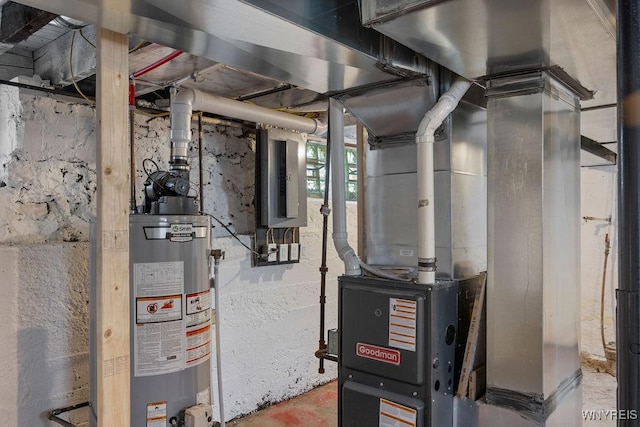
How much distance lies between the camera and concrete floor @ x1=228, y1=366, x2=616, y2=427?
2.95 meters

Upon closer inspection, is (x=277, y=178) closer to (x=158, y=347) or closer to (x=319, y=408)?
(x=158, y=347)

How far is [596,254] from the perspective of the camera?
13.0 ft

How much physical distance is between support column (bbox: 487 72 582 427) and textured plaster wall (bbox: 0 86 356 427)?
5.71 feet

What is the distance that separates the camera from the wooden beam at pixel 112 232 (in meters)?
1.44

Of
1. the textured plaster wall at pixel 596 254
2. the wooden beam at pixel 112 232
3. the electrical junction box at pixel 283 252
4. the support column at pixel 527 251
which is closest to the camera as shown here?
the wooden beam at pixel 112 232

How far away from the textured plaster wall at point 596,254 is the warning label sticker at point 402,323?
3.01 m

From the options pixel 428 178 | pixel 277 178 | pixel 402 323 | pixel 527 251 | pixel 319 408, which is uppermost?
pixel 277 178

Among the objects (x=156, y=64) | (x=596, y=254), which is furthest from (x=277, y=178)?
(x=596, y=254)

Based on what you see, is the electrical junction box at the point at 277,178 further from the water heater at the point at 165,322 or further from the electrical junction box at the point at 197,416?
the electrical junction box at the point at 197,416

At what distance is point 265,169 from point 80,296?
135cm

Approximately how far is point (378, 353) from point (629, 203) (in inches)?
47.6

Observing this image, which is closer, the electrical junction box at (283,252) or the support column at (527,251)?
the support column at (527,251)

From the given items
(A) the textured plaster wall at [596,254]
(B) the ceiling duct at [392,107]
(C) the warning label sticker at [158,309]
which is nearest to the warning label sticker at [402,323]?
(B) the ceiling duct at [392,107]

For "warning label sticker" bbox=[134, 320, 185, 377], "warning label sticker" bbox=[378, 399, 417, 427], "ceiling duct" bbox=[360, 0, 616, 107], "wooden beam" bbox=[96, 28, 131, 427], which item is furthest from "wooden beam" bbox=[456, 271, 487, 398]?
"wooden beam" bbox=[96, 28, 131, 427]
